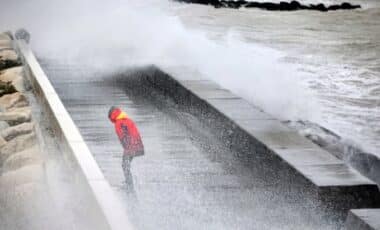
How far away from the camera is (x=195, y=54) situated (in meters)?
20.1

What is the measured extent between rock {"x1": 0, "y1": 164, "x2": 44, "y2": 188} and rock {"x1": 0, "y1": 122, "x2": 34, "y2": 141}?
5.97ft

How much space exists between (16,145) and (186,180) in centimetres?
350

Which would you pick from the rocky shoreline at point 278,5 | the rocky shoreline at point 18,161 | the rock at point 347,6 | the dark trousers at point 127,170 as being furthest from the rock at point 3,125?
the rock at point 347,6

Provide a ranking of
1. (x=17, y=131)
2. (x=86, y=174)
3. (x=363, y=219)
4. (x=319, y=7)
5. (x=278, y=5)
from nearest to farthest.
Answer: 1. (x=363, y=219)
2. (x=86, y=174)
3. (x=17, y=131)
4. (x=319, y=7)
5. (x=278, y=5)

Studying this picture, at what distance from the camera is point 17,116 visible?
12.9 meters

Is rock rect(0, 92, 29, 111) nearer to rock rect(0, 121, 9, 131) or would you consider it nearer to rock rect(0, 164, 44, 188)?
rock rect(0, 121, 9, 131)

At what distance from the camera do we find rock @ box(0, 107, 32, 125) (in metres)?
12.8

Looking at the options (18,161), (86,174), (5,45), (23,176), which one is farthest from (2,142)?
(5,45)

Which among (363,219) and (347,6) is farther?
(347,6)

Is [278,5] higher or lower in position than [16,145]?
lower

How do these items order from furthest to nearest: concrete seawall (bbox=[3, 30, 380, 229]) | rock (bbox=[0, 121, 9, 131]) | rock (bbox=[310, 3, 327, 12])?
rock (bbox=[310, 3, 327, 12]) → rock (bbox=[0, 121, 9, 131]) → concrete seawall (bbox=[3, 30, 380, 229])

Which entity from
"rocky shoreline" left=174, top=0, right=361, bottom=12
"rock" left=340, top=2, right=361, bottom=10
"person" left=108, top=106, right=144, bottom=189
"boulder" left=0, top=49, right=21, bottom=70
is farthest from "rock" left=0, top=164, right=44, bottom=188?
"rock" left=340, top=2, right=361, bottom=10

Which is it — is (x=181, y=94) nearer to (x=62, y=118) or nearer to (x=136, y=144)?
(x=62, y=118)

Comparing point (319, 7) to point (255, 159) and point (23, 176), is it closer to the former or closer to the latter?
point (255, 159)
